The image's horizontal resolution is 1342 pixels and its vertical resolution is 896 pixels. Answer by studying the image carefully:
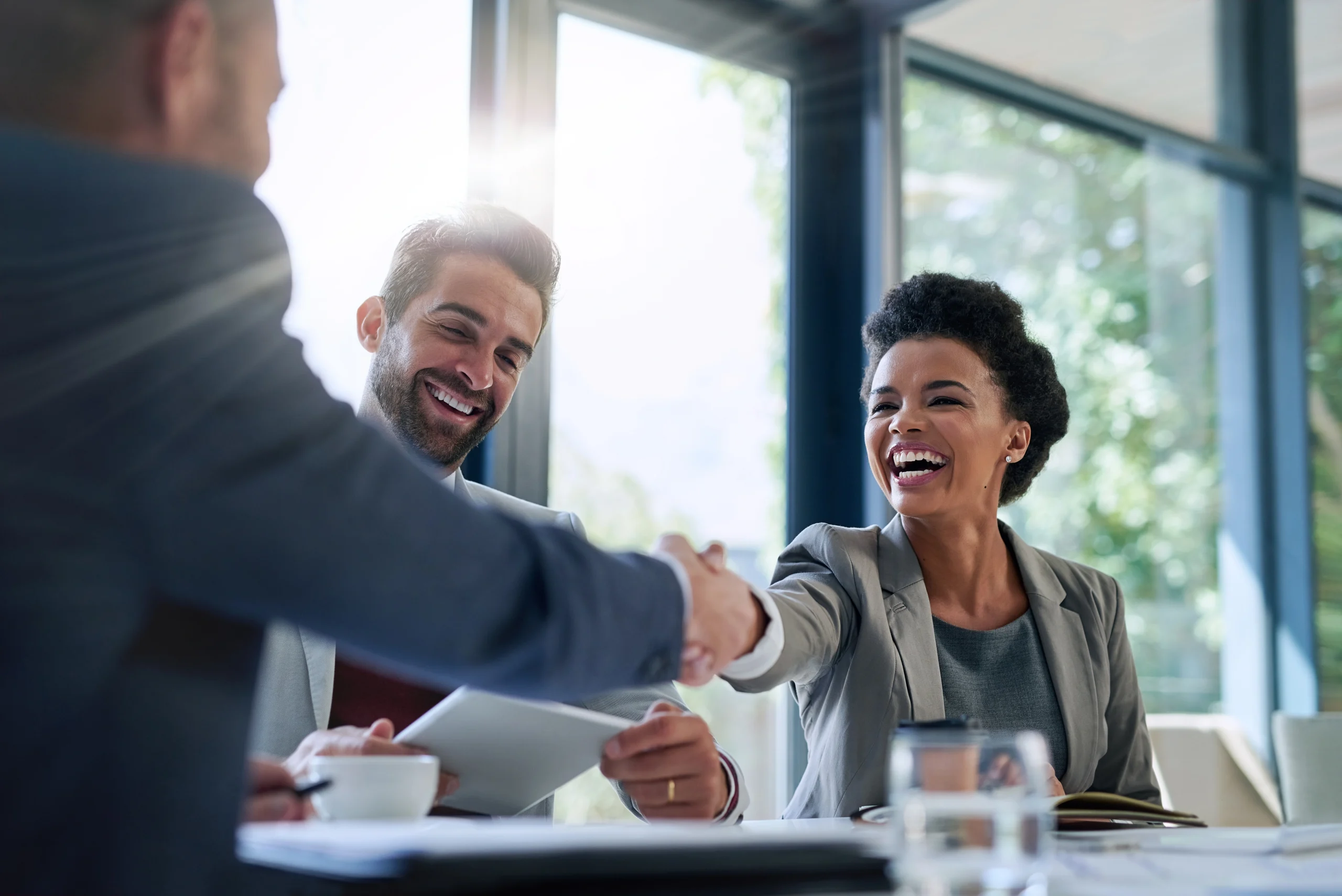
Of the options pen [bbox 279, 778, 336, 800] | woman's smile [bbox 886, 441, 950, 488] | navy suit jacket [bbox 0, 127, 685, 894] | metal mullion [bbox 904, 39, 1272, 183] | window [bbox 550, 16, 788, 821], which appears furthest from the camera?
metal mullion [bbox 904, 39, 1272, 183]

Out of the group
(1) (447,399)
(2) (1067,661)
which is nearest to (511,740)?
(1) (447,399)

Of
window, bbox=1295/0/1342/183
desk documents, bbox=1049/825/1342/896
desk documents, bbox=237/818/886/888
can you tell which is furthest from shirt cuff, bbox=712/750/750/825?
window, bbox=1295/0/1342/183

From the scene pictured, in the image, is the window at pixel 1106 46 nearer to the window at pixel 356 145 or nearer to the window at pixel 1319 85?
the window at pixel 1319 85

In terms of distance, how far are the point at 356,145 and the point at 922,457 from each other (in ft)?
4.61

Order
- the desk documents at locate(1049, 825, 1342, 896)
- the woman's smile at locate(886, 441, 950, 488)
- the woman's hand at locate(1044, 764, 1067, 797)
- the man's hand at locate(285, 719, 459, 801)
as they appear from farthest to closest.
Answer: the woman's smile at locate(886, 441, 950, 488)
the woman's hand at locate(1044, 764, 1067, 797)
the man's hand at locate(285, 719, 459, 801)
the desk documents at locate(1049, 825, 1342, 896)

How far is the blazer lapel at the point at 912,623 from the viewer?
1.87m

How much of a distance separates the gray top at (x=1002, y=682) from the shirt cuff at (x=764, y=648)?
1.93ft

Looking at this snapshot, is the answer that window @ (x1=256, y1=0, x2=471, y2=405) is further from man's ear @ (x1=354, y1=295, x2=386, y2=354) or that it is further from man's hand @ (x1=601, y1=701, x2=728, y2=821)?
man's hand @ (x1=601, y1=701, x2=728, y2=821)

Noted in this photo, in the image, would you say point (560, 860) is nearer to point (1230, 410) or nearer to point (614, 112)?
point (614, 112)

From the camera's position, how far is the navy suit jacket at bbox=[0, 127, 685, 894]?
0.62m

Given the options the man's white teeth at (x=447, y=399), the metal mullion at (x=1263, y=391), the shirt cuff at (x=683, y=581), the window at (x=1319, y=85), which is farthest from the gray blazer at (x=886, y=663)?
the window at (x=1319, y=85)

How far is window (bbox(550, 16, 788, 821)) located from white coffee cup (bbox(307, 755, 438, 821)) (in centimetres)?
190

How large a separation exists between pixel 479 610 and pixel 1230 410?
4.15 meters

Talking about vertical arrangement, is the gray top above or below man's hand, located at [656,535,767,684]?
below
